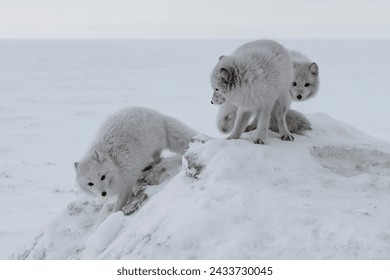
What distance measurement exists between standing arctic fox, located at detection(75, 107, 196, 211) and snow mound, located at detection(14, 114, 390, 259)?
1.06 feet

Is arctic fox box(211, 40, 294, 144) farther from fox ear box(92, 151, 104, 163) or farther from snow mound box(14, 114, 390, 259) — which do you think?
fox ear box(92, 151, 104, 163)

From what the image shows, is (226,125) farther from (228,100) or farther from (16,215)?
(16,215)

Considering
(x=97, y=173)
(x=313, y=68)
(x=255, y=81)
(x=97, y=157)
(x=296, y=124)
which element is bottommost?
(x=97, y=173)

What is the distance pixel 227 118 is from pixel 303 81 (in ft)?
2.79

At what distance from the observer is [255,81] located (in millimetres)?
4566

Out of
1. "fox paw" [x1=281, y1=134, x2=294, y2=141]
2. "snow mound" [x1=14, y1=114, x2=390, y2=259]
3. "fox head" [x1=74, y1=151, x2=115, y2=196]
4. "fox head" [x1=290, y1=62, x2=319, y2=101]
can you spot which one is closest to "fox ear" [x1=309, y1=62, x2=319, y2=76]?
"fox head" [x1=290, y1=62, x2=319, y2=101]

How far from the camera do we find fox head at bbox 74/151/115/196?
→ 497cm

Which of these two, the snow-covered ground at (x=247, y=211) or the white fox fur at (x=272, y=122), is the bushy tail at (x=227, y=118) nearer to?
the white fox fur at (x=272, y=122)

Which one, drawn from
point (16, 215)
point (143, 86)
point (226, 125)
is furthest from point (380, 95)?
point (226, 125)

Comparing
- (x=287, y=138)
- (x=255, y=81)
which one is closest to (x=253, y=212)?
(x=255, y=81)

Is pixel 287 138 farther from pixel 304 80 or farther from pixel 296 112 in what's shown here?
pixel 304 80

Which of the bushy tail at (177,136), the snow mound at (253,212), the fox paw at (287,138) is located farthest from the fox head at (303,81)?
the bushy tail at (177,136)

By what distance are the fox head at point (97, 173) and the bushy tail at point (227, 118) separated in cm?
121
